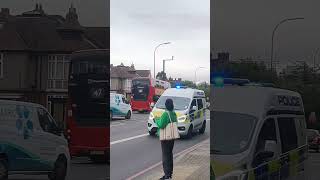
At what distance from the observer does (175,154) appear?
380cm

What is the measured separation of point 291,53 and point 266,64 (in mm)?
219

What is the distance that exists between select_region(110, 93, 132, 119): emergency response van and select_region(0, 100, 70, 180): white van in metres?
0.46

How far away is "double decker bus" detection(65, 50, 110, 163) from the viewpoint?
4.00 m

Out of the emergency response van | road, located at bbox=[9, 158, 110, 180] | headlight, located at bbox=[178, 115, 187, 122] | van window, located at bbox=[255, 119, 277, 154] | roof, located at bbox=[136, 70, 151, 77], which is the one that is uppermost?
roof, located at bbox=[136, 70, 151, 77]

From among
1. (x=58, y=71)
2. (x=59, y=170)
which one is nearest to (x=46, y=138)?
(x=59, y=170)

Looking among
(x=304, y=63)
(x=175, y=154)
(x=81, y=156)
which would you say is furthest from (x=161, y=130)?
(x=304, y=63)

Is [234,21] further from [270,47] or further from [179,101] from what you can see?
[179,101]

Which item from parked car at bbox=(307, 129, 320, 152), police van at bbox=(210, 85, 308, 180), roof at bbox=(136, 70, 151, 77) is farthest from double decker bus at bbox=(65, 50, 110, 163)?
parked car at bbox=(307, 129, 320, 152)

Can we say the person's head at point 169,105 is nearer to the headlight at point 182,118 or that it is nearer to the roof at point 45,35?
the headlight at point 182,118

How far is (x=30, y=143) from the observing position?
397 centimetres

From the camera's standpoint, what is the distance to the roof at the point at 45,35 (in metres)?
3.98

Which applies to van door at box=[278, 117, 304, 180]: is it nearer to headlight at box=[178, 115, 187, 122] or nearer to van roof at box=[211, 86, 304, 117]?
van roof at box=[211, 86, 304, 117]

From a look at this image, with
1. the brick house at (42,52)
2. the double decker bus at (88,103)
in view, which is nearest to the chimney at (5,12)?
the brick house at (42,52)

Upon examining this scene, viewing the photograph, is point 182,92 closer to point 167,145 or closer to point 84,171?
point 167,145
